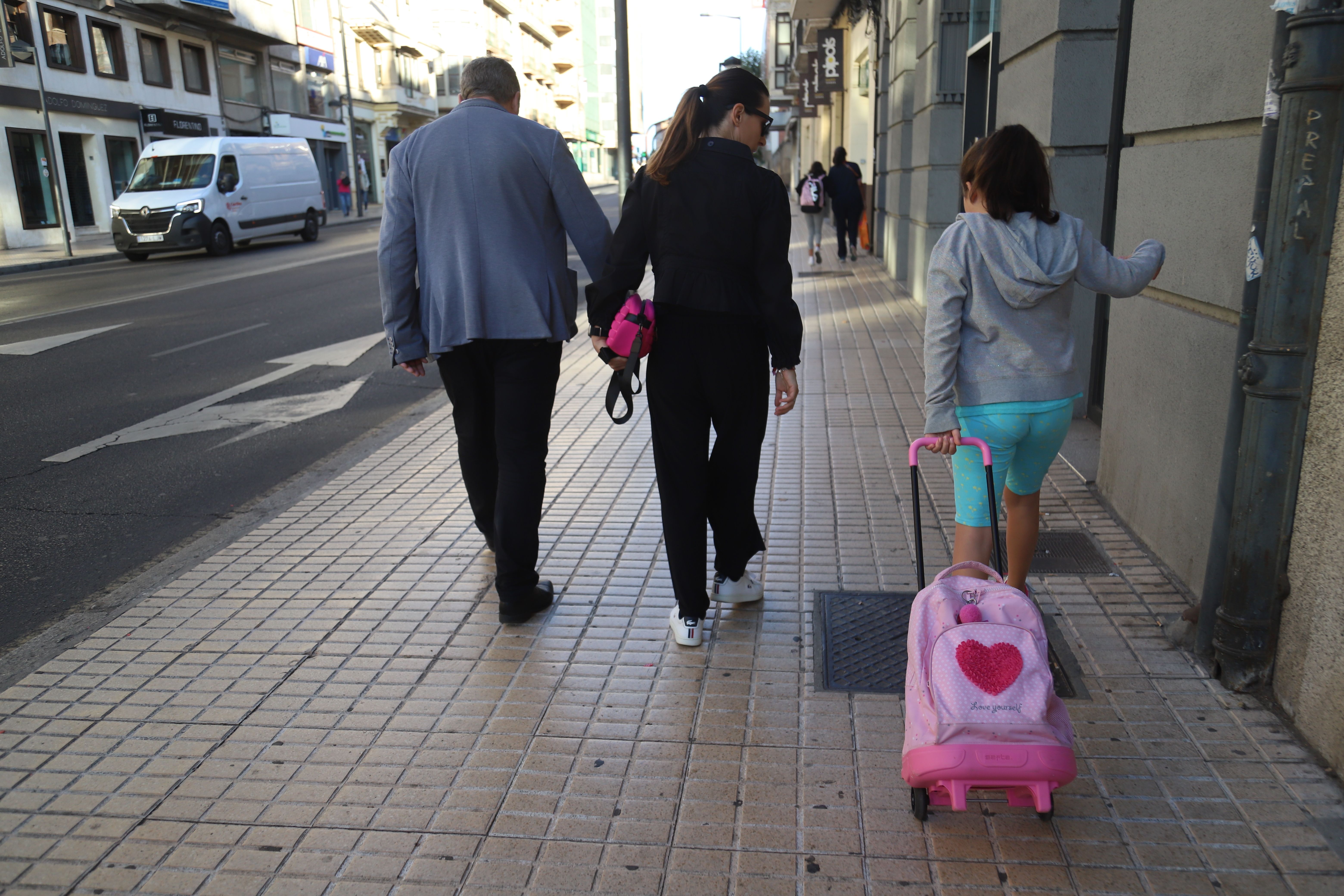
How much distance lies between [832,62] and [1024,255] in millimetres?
22358

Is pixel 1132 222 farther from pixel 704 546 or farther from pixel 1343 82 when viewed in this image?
pixel 704 546

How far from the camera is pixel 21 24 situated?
2614 centimetres

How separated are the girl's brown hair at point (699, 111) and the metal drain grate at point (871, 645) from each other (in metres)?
1.68

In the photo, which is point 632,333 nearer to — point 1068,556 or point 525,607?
point 525,607

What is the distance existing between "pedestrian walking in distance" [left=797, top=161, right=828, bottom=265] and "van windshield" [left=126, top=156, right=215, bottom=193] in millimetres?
13433

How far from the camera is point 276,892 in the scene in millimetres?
2488

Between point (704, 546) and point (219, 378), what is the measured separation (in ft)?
24.0

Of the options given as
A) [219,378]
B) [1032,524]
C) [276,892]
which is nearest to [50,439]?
[219,378]

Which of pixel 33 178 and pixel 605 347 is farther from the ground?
pixel 33 178

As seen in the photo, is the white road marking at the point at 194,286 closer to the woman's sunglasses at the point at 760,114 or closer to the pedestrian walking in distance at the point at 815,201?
the pedestrian walking in distance at the point at 815,201

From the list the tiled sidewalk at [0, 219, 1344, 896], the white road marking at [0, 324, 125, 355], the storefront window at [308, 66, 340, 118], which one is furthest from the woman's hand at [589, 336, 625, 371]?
the storefront window at [308, 66, 340, 118]

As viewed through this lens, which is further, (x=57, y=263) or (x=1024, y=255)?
(x=57, y=263)

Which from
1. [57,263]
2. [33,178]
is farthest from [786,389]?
[33,178]

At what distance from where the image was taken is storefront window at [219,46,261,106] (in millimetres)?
37000
